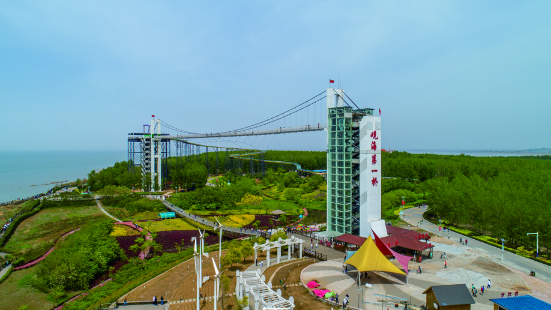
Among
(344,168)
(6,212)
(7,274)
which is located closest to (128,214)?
(6,212)

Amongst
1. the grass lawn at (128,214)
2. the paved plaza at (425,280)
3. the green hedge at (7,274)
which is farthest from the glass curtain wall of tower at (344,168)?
the green hedge at (7,274)

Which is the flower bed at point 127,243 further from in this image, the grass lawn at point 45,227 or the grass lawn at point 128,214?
the grass lawn at point 128,214

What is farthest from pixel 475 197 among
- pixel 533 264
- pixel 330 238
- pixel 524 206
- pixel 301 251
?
pixel 301 251

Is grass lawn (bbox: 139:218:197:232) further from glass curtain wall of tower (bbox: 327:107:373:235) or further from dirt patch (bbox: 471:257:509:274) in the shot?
dirt patch (bbox: 471:257:509:274)

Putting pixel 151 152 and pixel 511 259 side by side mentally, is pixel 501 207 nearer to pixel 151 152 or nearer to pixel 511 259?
pixel 511 259

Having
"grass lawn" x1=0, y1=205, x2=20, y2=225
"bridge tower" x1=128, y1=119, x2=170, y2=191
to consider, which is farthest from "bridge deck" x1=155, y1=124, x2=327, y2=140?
"grass lawn" x1=0, y1=205, x2=20, y2=225

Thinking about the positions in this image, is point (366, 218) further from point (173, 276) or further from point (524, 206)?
point (173, 276)
